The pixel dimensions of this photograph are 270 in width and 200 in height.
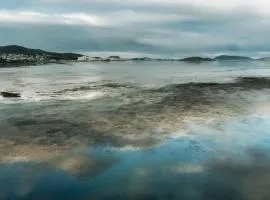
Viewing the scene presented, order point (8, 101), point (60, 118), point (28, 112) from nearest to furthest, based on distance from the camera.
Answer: point (60, 118), point (28, 112), point (8, 101)

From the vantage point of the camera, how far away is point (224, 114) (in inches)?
1371

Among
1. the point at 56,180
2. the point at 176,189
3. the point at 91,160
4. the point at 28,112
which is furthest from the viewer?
the point at 28,112

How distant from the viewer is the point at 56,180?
18016mm

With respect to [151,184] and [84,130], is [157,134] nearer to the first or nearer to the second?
[84,130]

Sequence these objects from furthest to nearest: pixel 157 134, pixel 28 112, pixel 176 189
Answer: pixel 28 112 → pixel 157 134 → pixel 176 189

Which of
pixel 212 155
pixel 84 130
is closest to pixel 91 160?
pixel 212 155

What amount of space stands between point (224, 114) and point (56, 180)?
64.0 feet

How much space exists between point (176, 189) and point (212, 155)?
19.1ft

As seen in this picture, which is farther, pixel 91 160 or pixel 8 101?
pixel 8 101

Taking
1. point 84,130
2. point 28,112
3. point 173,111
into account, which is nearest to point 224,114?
point 173,111

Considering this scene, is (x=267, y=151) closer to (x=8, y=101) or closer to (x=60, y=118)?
(x=60, y=118)

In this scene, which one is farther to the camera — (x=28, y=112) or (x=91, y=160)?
(x=28, y=112)

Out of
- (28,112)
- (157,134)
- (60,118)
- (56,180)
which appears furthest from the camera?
(28,112)

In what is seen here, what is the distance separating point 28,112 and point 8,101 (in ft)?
26.6
